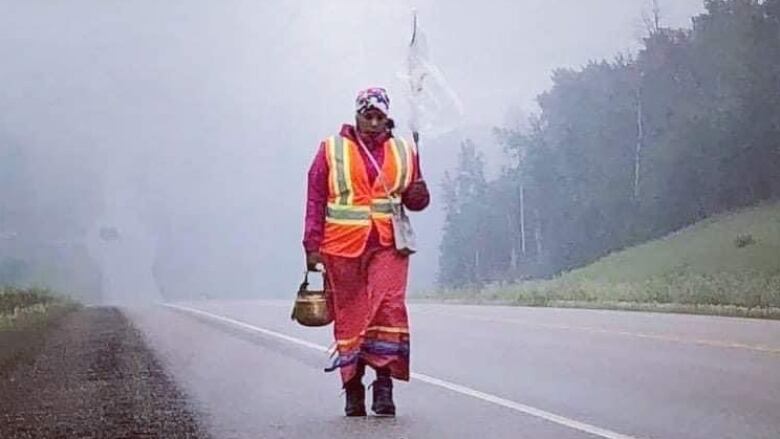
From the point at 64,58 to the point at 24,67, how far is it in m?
1.08

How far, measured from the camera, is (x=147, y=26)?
18.5m

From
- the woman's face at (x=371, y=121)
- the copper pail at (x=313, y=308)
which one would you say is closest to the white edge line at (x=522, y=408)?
the copper pail at (x=313, y=308)

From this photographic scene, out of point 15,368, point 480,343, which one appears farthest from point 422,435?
point 480,343

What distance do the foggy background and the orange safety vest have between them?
7.07 meters

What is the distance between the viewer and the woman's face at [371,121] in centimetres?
586

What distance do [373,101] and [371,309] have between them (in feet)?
2.79

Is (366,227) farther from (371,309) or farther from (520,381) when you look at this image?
(520,381)

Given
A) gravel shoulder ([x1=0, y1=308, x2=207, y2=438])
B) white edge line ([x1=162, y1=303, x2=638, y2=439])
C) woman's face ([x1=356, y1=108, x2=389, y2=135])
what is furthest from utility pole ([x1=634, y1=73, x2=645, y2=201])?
woman's face ([x1=356, y1=108, x2=389, y2=135])

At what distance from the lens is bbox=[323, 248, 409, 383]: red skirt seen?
5.95 m

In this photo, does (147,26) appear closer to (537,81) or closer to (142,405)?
(537,81)

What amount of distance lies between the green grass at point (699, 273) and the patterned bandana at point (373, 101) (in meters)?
8.75

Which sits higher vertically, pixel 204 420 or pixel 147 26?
pixel 147 26

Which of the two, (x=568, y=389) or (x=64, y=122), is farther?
(x=64, y=122)

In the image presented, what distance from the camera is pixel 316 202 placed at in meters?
5.96
